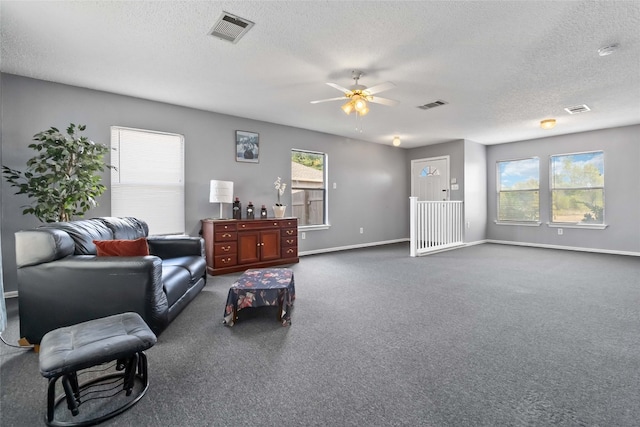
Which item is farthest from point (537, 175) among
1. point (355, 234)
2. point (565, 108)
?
point (355, 234)

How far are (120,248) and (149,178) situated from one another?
2.09 m

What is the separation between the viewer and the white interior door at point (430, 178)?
7.15 m

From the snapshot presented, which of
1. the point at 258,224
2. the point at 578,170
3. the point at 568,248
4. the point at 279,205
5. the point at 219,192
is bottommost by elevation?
the point at 568,248

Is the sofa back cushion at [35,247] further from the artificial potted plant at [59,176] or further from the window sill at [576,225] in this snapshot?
the window sill at [576,225]

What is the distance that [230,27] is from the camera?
248 cm

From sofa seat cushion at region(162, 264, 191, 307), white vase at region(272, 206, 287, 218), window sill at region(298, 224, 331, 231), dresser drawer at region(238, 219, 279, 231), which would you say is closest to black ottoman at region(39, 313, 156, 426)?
sofa seat cushion at region(162, 264, 191, 307)

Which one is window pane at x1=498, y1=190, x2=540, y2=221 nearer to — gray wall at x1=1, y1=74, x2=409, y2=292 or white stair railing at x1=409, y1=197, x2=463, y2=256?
white stair railing at x1=409, y1=197, x2=463, y2=256

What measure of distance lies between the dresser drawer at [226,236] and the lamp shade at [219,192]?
0.48 metres

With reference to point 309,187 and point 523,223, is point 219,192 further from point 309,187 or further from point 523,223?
point 523,223

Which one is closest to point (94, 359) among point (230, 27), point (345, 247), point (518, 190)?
point (230, 27)

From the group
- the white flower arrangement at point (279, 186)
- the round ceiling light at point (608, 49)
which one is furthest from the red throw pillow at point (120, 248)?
the round ceiling light at point (608, 49)

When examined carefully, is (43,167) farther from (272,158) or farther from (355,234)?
(355,234)

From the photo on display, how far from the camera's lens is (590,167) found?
235 inches

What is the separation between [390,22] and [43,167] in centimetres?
367
